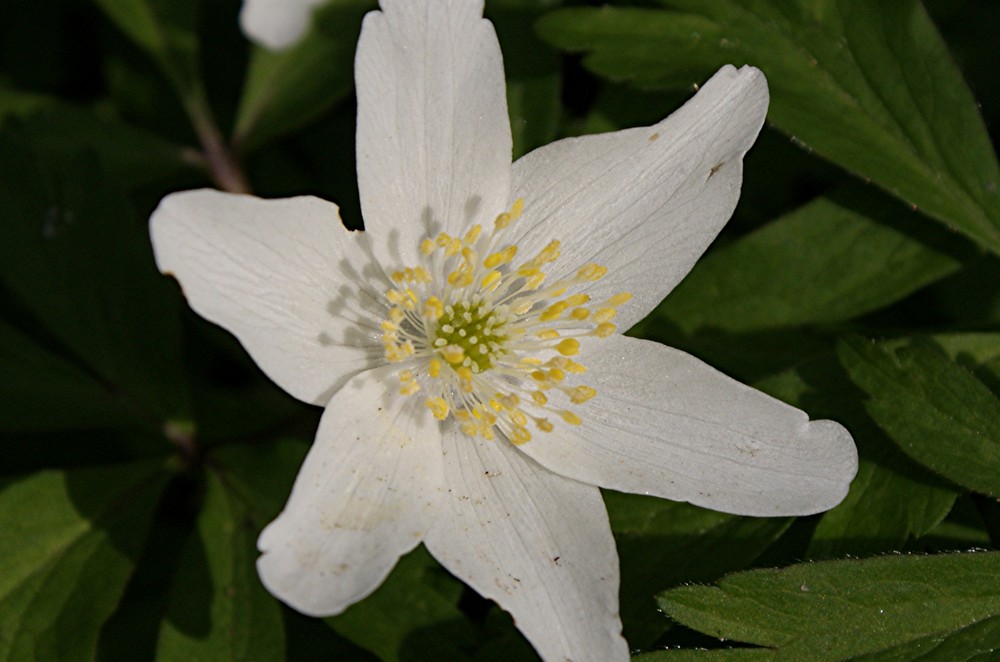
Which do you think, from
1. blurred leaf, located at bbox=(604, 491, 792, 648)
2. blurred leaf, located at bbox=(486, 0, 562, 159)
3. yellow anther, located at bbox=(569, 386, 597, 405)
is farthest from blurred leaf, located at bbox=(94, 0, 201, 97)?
blurred leaf, located at bbox=(604, 491, 792, 648)

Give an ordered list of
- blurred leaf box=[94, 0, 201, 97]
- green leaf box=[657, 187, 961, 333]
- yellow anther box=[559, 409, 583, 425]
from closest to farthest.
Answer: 1. yellow anther box=[559, 409, 583, 425]
2. green leaf box=[657, 187, 961, 333]
3. blurred leaf box=[94, 0, 201, 97]

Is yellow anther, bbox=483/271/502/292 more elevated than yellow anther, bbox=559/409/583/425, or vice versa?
yellow anther, bbox=483/271/502/292

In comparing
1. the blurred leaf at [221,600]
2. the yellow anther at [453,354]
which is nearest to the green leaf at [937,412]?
the yellow anther at [453,354]

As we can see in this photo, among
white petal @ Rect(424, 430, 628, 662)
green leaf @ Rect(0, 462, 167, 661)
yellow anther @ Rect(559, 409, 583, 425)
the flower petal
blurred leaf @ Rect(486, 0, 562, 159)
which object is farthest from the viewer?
the flower petal

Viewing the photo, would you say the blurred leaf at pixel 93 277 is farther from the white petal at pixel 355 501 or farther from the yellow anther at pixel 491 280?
the yellow anther at pixel 491 280

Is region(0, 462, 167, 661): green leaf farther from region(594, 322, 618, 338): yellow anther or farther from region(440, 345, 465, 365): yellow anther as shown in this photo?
region(594, 322, 618, 338): yellow anther

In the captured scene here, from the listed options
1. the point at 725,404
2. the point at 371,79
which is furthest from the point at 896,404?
the point at 371,79
